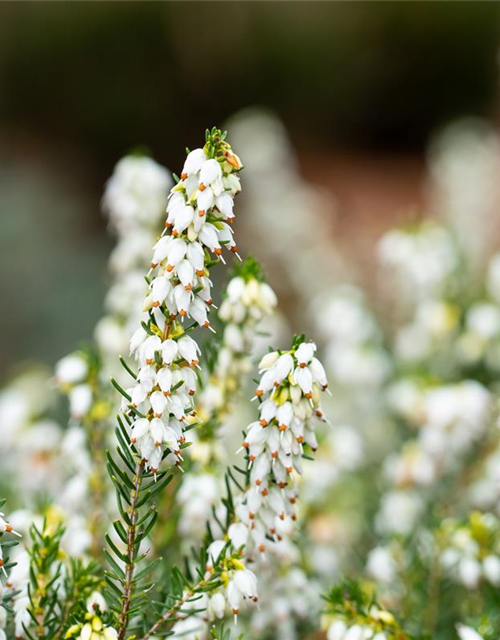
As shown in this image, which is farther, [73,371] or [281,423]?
[73,371]

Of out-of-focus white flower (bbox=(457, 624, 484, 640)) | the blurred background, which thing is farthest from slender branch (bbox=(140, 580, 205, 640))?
the blurred background

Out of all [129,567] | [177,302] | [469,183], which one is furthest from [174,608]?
[469,183]

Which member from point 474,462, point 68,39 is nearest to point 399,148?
point 68,39

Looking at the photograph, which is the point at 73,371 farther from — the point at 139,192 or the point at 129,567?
the point at 129,567

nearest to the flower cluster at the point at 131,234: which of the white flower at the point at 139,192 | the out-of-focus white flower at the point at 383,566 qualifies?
the white flower at the point at 139,192

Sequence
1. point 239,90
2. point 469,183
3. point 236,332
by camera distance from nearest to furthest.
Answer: point 236,332
point 469,183
point 239,90

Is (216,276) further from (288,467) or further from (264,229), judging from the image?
(288,467)

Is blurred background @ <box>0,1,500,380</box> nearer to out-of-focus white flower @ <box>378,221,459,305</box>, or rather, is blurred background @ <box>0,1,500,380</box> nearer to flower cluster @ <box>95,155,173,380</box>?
out-of-focus white flower @ <box>378,221,459,305</box>

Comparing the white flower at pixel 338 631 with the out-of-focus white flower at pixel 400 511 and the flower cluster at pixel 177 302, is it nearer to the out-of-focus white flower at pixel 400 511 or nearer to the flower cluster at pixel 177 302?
the flower cluster at pixel 177 302
